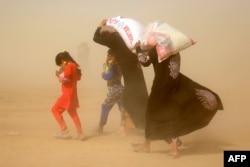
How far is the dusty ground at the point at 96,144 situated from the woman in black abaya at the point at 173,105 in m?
0.37

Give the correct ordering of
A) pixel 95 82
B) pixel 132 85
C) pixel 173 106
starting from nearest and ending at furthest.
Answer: pixel 173 106, pixel 132 85, pixel 95 82

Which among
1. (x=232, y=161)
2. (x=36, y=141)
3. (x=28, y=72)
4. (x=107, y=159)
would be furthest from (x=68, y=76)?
(x=28, y=72)

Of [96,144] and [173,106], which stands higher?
[173,106]

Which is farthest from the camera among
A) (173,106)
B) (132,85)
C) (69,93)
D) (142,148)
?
(132,85)

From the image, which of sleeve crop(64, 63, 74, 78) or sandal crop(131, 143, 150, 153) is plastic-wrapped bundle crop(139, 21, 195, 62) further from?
sleeve crop(64, 63, 74, 78)

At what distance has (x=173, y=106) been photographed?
641 centimetres

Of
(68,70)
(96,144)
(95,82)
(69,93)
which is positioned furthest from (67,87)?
(95,82)

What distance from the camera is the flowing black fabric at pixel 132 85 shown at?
24.6 feet

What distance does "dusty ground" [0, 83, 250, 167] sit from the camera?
6051mm

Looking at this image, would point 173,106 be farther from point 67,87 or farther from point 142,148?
point 67,87

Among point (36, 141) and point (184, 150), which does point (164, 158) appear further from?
point (36, 141)

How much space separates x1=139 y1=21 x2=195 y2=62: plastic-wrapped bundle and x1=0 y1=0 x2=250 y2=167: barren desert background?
1.46m

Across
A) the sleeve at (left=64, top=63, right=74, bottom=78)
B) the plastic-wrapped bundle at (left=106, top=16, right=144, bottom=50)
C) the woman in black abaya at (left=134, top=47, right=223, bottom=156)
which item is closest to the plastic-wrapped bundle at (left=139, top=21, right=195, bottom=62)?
the woman in black abaya at (left=134, top=47, right=223, bottom=156)

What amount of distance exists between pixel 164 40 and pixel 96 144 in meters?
2.07
